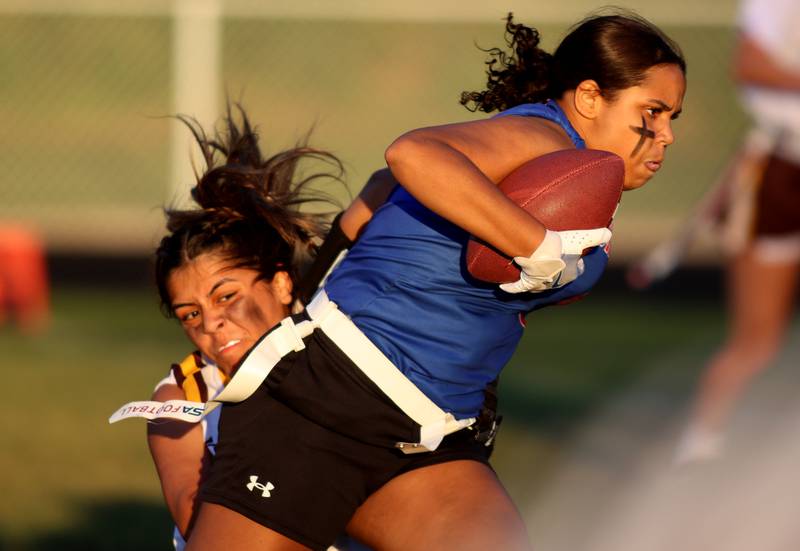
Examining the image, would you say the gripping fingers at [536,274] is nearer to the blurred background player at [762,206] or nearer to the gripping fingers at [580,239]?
the gripping fingers at [580,239]

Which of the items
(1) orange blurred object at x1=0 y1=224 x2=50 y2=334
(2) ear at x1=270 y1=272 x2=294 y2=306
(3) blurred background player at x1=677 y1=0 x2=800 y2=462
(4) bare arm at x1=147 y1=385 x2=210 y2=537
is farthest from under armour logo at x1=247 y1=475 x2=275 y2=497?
(1) orange blurred object at x1=0 y1=224 x2=50 y2=334

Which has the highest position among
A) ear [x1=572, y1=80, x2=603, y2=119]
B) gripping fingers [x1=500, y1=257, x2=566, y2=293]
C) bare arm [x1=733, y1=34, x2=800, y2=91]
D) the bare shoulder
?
ear [x1=572, y1=80, x2=603, y2=119]

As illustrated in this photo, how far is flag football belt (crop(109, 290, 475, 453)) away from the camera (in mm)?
3059

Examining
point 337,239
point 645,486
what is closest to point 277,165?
point 337,239

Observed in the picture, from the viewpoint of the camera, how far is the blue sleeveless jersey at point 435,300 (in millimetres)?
3029

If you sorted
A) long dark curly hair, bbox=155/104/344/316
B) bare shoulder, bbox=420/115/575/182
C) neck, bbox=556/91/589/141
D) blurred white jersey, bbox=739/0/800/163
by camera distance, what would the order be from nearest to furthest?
bare shoulder, bbox=420/115/575/182
neck, bbox=556/91/589/141
long dark curly hair, bbox=155/104/344/316
blurred white jersey, bbox=739/0/800/163

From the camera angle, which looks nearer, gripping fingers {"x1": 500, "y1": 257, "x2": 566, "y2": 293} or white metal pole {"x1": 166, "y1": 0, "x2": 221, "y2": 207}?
gripping fingers {"x1": 500, "y1": 257, "x2": 566, "y2": 293}

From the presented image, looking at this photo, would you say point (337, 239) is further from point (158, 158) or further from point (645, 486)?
point (158, 158)

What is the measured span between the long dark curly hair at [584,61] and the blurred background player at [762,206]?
295cm

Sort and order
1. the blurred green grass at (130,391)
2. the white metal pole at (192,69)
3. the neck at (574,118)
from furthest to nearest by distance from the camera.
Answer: the white metal pole at (192,69) < the blurred green grass at (130,391) < the neck at (574,118)

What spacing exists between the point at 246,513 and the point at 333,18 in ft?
33.0

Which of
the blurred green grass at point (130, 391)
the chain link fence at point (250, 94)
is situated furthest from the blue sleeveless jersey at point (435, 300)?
the chain link fence at point (250, 94)

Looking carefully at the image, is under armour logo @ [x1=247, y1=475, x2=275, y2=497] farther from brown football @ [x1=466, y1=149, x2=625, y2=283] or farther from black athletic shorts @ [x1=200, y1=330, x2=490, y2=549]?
brown football @ [x1=466, y1=149, x2=625, y2=283]

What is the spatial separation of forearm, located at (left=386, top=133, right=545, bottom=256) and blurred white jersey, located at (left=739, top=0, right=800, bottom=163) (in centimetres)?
374
